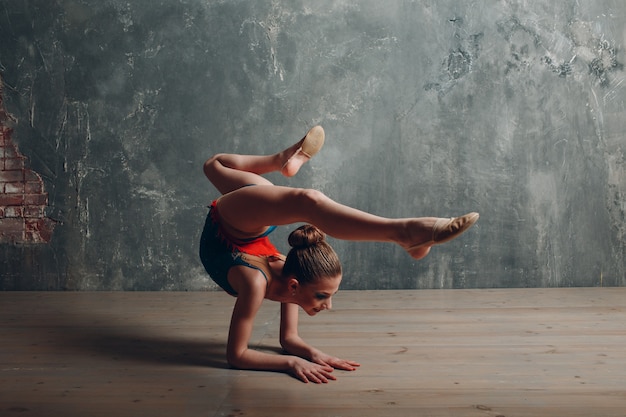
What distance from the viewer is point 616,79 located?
4121 mm

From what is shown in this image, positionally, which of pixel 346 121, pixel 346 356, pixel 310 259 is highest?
pixel 346 121

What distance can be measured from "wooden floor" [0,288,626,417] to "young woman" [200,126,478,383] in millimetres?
117

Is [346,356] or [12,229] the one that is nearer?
[346,356]

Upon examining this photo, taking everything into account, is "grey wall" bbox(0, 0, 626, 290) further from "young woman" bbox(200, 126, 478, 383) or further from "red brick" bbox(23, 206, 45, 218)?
"young woman" bbox(200, 126, 478, 383)

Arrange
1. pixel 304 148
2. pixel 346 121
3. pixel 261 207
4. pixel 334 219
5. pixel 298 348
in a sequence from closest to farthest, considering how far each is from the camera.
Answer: pixel 334 219 < pixel 261 207 < pixel 298 348 < pixel 304 148 < pixel 346 121

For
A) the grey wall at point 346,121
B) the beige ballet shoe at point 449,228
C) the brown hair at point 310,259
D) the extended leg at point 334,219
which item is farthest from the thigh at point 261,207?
the grey wall at point 346,121

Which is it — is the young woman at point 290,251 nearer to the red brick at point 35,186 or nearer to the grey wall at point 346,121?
the grey wall at point 346,121

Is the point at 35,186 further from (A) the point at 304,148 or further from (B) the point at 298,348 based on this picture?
(B) the point at 298,348

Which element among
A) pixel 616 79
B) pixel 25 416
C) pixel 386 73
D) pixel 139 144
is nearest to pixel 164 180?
pixel 139 144

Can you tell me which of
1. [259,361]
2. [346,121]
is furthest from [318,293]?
[346,121]

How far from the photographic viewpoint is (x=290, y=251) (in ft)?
7.76

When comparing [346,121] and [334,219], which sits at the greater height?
[346,121]

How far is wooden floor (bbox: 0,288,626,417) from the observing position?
6.53ft

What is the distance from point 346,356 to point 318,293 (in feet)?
1.33
